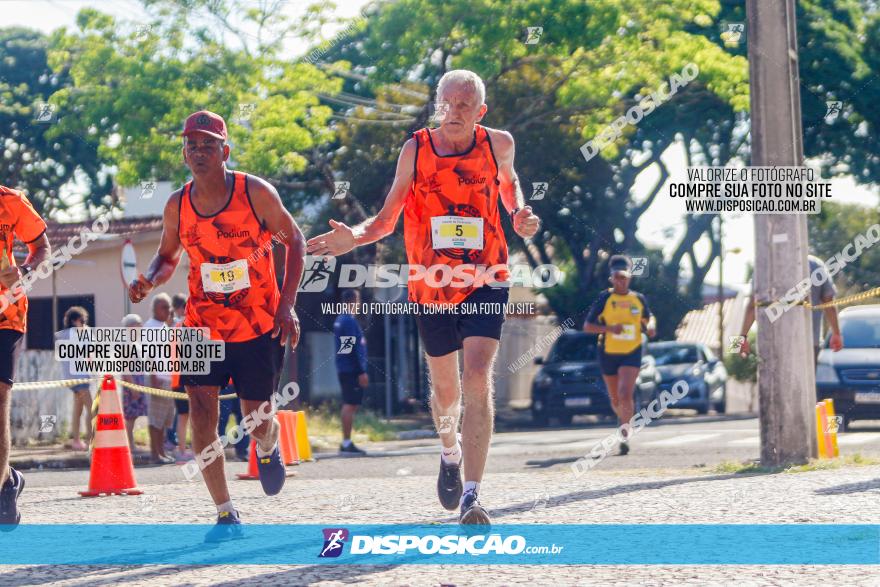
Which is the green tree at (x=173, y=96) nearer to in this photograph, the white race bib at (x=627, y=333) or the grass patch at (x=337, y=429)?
the grass patch at (x=337, y=429)

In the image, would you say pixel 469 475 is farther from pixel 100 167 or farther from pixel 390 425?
pixel 100 167

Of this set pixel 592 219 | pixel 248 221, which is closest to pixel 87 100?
pixel 592 219

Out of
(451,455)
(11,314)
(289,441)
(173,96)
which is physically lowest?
(289,441)

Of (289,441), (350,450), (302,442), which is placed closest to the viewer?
(289,441)

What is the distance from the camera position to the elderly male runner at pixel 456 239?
20.4 ft

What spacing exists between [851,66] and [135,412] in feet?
66.5

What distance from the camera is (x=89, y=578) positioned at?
5164mm

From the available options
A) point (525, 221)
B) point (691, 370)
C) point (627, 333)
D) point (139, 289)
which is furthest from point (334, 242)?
point (691, 370)

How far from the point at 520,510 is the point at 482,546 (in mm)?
1425

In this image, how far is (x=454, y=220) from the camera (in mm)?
6293

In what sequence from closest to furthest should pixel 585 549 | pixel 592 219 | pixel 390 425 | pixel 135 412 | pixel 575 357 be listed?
pixel 585 549 → pixel 135 412 → pixel 390 425 → pixel 575 357 → pixel 592 219

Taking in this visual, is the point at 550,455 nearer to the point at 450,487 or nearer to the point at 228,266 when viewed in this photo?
the point at 450,487

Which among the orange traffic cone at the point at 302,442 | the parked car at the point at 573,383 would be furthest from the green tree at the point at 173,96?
the orange traffic cone at the point at 302,442

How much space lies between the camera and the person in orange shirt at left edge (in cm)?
690
